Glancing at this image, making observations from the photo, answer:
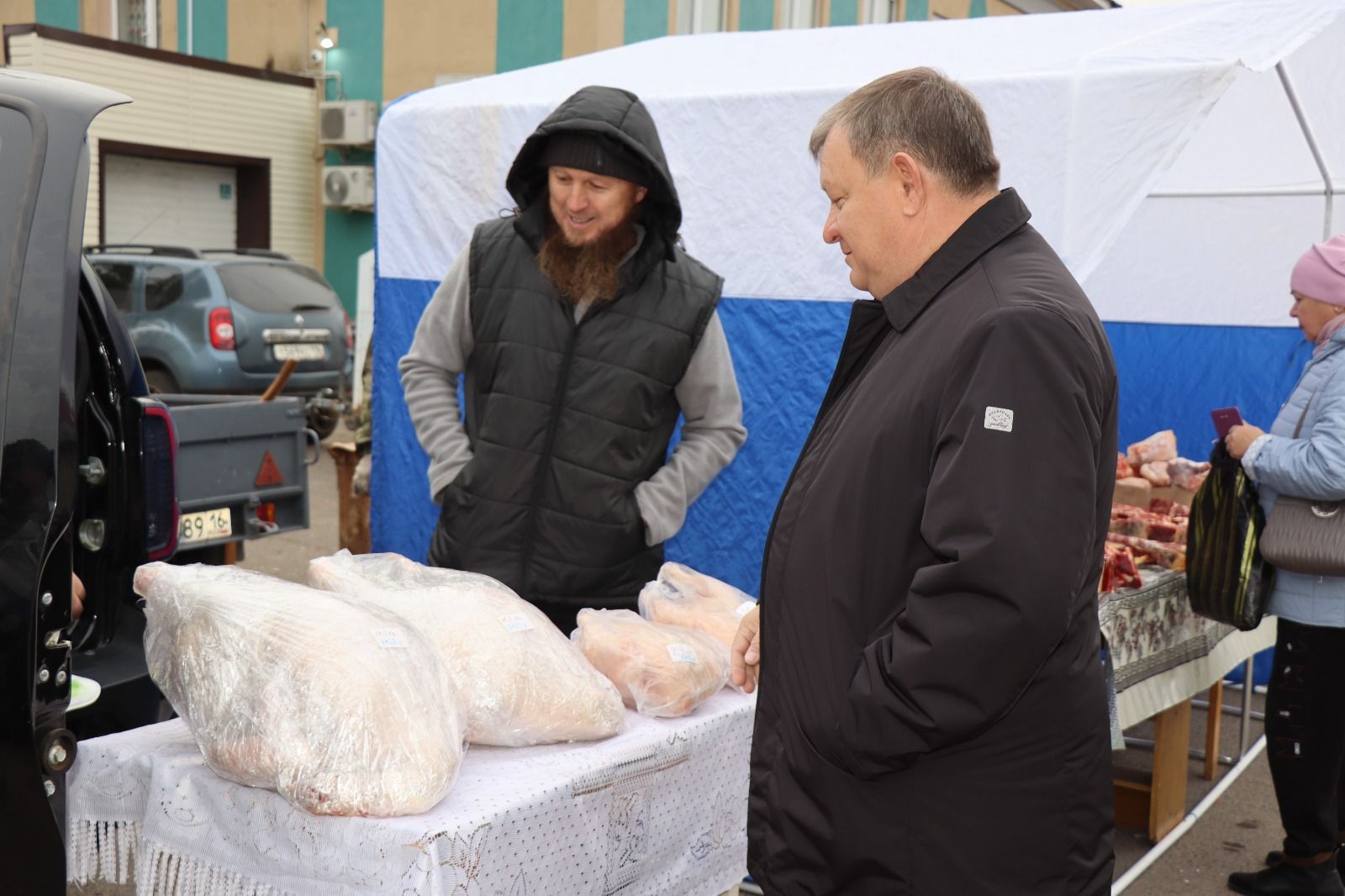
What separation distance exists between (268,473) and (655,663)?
3.24 metres

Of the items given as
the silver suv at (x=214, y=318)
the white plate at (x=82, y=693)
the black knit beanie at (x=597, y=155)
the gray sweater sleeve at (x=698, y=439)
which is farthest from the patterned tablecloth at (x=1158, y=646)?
the silver suv at (x=214, y=318)

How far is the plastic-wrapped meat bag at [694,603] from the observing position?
275 cm

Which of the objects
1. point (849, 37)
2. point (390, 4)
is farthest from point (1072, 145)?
point (390, 4)

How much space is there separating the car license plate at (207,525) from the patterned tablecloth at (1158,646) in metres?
3.14

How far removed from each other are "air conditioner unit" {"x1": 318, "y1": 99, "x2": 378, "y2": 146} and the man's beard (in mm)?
15808

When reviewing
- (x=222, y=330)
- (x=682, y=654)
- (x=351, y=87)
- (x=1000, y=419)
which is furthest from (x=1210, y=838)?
(x=351, y=87)

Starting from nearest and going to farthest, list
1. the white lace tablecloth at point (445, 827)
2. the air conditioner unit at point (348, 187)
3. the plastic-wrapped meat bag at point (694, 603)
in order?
the white lace tablecloth at point (445, 827) < the plastic-wrapped meat bag at point (694, 603) < the air conditioner unit at point (348, 187)

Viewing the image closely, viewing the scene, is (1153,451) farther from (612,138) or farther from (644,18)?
(644,18)

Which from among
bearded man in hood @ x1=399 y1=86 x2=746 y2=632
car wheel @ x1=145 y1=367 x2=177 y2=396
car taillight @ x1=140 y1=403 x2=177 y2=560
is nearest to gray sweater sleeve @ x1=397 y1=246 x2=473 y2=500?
bearded man in hood @ x1=399 y1=86 x2=746 y2=632

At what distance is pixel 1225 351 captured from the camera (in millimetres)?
7055

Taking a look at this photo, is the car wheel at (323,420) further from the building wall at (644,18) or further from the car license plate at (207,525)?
the building wall at (644,18)

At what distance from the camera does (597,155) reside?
10.4 feet

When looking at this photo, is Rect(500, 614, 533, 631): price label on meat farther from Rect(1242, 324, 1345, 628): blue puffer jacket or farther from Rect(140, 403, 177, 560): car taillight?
Rect(1242, 324, 1345, 628): blue puffer jacket

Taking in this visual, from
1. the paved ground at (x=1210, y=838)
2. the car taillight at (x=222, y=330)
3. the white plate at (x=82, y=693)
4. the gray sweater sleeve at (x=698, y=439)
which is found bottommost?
the paved ground at (x=1210, y=838)
